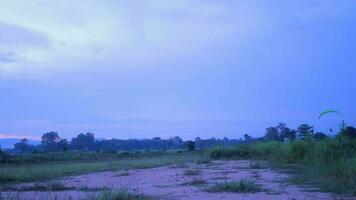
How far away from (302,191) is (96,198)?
582cm

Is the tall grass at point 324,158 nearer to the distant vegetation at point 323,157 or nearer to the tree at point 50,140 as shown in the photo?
the distant vegetation at point 323,157

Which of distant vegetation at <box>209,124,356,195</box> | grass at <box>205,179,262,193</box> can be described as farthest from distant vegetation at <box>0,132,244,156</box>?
grass at <box>205,179,262,193</box>

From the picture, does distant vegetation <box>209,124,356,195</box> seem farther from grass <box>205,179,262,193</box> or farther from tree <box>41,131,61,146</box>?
tree <box>41,131,61,146</box>

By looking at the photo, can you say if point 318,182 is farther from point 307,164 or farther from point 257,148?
point 257,148

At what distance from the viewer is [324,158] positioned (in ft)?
66.2

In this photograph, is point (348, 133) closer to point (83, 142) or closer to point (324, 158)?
point (324, 158)

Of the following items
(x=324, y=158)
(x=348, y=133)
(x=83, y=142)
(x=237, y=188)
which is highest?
(x=83, y=142)

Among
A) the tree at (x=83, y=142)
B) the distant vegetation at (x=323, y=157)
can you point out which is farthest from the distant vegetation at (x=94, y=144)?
the distant vegetation at (x=323, y=157)

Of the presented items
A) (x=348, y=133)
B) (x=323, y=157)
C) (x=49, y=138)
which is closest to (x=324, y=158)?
(x=323, y=157)

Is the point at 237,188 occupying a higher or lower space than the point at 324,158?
lower

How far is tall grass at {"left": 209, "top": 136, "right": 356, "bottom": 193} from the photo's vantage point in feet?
48.7

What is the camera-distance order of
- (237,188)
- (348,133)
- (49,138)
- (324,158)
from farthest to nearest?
(49,138) → (348,133) → (324,158) → (237,188)

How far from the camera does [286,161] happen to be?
2955cm

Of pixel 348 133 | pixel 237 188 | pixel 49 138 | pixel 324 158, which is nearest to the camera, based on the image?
pixel 237 188
